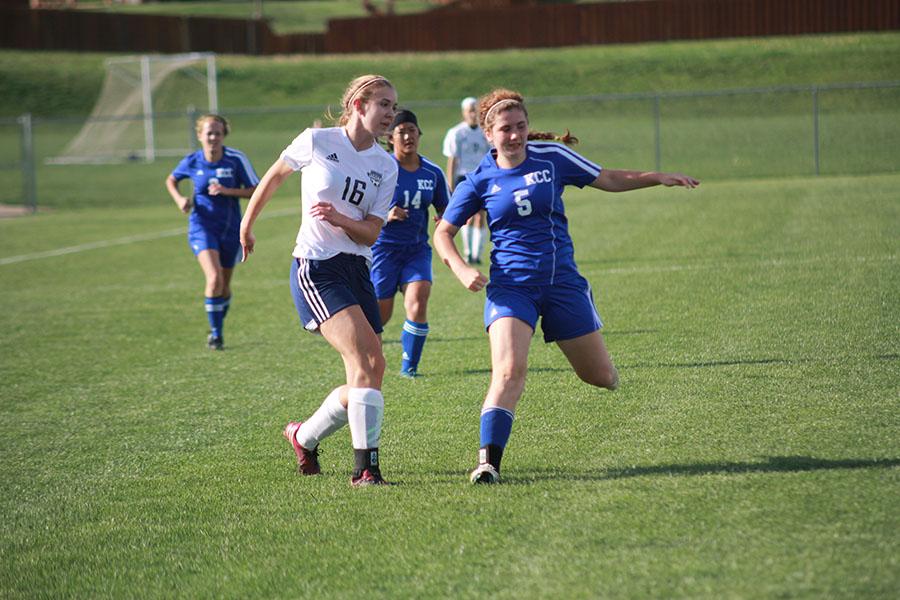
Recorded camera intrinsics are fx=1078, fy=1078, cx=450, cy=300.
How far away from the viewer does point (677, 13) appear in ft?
160

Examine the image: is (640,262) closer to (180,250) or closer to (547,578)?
(180,250)

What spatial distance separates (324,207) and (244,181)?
5712 millimetres

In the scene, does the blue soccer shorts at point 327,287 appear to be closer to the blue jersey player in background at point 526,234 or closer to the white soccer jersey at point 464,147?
the blue jersey player in background at point 526,234

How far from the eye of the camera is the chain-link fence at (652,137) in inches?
1076

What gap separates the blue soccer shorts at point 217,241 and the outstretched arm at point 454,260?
5.33 m

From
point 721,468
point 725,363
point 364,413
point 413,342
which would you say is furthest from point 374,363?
point 725,363

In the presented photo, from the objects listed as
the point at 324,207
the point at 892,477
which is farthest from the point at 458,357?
the point at 892,477

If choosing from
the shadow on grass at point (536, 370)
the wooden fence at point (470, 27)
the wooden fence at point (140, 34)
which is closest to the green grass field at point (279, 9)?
the wooden fence at point (140, 34)

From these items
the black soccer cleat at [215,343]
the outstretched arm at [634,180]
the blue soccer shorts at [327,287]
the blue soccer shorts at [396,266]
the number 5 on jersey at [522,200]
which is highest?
the outstretched arm at [634,180]

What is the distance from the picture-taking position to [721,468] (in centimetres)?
551

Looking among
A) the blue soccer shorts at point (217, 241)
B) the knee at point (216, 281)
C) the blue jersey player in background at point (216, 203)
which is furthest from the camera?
the blue soccer shorts at point (217, 241)

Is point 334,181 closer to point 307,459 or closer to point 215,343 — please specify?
point 307,459

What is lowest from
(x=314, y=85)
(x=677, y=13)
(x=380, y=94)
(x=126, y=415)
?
(x=126, y=415)

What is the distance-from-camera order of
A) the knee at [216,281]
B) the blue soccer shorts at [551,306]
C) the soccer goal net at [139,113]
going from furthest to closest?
the soccer goal net at [139,113]
the knee at [216,281]
the blue soccer shorts at [551,306]
